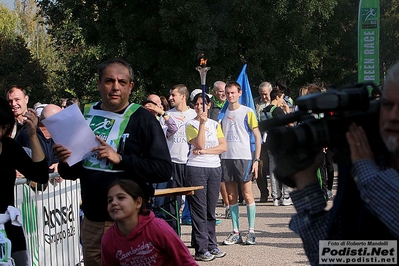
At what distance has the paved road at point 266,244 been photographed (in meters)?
9.23

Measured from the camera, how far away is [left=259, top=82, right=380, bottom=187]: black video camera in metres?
2.47

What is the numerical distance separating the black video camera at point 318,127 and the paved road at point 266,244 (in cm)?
644

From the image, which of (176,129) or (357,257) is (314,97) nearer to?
(357,257)

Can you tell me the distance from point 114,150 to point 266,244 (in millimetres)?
5683

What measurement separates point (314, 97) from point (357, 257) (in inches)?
21.3

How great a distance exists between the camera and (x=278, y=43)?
32.2m

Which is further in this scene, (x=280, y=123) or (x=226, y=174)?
(x=226, y=174)

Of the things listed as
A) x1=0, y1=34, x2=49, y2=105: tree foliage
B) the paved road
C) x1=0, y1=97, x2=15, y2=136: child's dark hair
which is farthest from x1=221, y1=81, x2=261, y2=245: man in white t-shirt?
x1=0, y1=34, x2=49, y2=105: tree foliage

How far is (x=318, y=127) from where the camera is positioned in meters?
2.48

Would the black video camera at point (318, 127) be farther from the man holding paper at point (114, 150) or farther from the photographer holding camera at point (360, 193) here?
the man holding paper at point (114, 150)

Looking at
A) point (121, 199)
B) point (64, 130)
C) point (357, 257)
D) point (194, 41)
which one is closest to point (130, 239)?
point (121, 199)

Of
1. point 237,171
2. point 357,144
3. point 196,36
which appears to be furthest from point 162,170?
point 196,36

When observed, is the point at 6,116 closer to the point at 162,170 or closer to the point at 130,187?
the point at 130,187

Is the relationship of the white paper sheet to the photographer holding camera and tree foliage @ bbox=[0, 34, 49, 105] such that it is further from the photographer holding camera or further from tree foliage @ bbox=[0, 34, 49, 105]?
tree foliage @ bbox=[0, 34, 49, 105]
